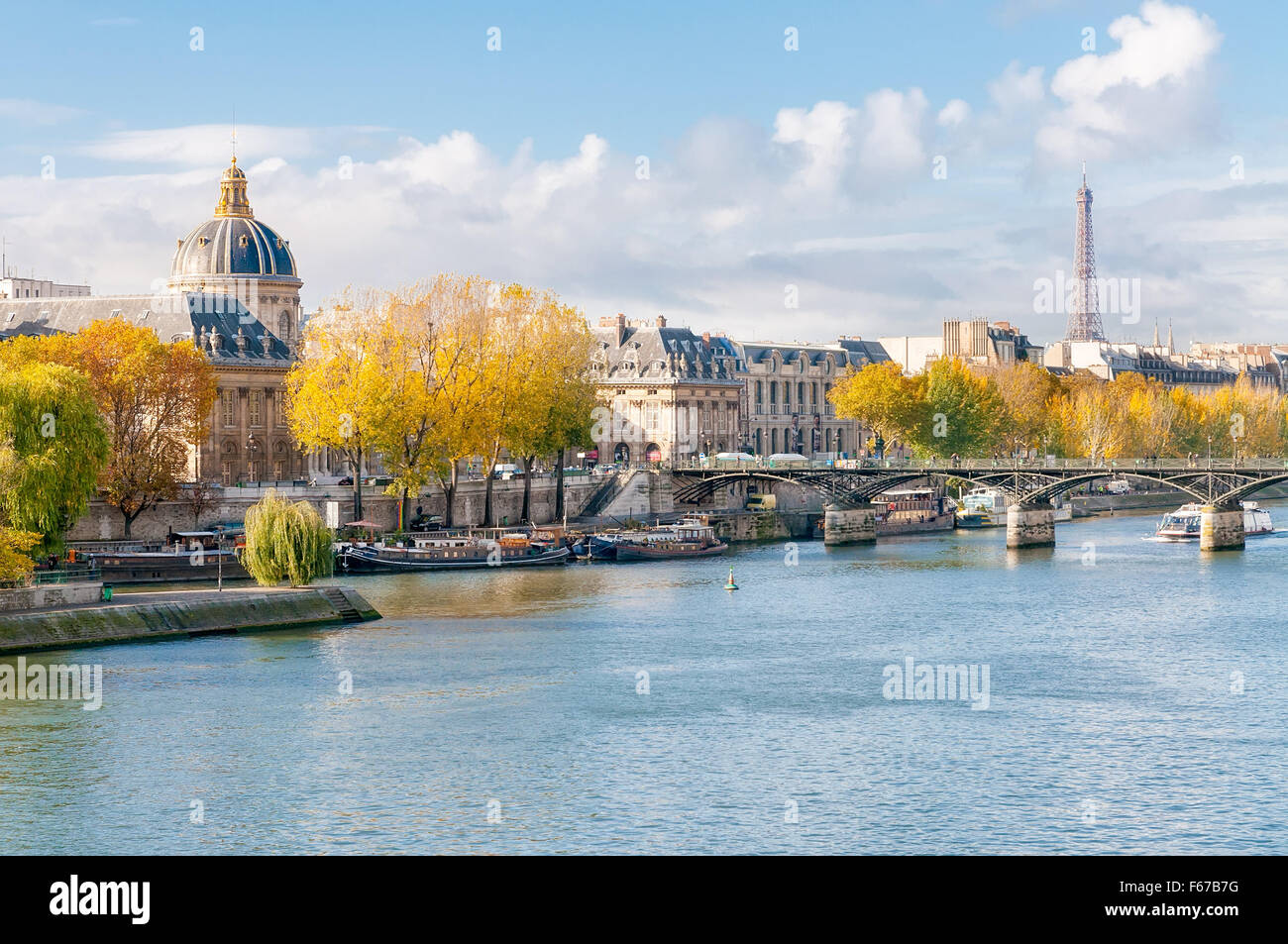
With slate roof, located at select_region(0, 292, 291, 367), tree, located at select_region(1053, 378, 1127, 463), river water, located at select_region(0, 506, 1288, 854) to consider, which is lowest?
river water, located at select_region(0, 506, 1288, 854)

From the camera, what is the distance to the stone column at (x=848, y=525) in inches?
4198

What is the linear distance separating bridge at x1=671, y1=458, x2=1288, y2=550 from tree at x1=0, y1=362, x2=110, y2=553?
49061mm

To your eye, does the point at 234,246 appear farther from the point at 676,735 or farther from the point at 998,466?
the point at 676,735

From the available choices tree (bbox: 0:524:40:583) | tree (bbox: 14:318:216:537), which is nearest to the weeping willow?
tree (bbox: 0:524:40:583)

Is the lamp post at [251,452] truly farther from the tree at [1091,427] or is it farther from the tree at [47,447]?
the tree at [1091,427]

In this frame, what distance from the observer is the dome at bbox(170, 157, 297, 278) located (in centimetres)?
11688

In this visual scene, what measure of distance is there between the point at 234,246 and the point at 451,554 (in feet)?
131

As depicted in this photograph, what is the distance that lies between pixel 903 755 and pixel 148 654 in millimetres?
23559

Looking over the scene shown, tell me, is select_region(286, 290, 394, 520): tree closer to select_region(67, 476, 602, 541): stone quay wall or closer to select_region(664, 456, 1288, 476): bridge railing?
select_region(67, 476, 602, 541): stone quay wall

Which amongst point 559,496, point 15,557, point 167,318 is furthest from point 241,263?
point 15,557

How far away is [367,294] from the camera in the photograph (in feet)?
298

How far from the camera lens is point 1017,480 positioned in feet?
346
